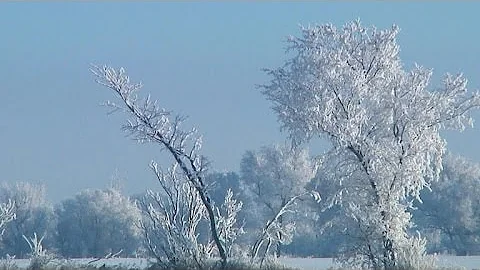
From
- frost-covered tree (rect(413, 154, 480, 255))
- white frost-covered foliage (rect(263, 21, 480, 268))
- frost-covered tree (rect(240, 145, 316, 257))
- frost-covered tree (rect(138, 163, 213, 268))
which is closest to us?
frost-covered tree (rect(138, 163, 213, 268))

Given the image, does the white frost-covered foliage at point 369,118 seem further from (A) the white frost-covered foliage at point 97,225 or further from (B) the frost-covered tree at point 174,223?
(A) the white frost-covered foliage at point 97,225

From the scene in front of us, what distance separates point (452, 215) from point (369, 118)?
2870 cm

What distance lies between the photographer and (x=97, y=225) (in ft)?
215

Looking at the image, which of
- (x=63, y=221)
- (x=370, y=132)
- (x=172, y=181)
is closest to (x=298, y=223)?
(x=63, y=221)

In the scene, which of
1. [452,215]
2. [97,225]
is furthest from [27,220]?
[452,215]

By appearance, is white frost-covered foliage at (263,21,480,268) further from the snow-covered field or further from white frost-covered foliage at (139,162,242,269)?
white frost-covered foliage at (139,162,242,269)

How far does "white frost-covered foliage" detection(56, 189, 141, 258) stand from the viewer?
207 ft

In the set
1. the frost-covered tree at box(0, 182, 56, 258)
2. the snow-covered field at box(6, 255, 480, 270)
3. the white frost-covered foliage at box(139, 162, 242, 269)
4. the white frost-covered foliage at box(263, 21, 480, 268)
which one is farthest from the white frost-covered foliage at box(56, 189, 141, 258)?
the white frost-covered foliage at box(139, 162, 242, 269)

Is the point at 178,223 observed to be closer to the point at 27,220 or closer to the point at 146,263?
the point at 146,263

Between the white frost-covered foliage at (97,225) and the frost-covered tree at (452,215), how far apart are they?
17820mm

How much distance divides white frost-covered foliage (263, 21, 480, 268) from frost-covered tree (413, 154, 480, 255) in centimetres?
2659

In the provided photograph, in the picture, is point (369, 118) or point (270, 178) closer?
A: point (369, 118)

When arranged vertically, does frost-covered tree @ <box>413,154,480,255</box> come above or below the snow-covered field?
above

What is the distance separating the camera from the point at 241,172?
68.1 metres
